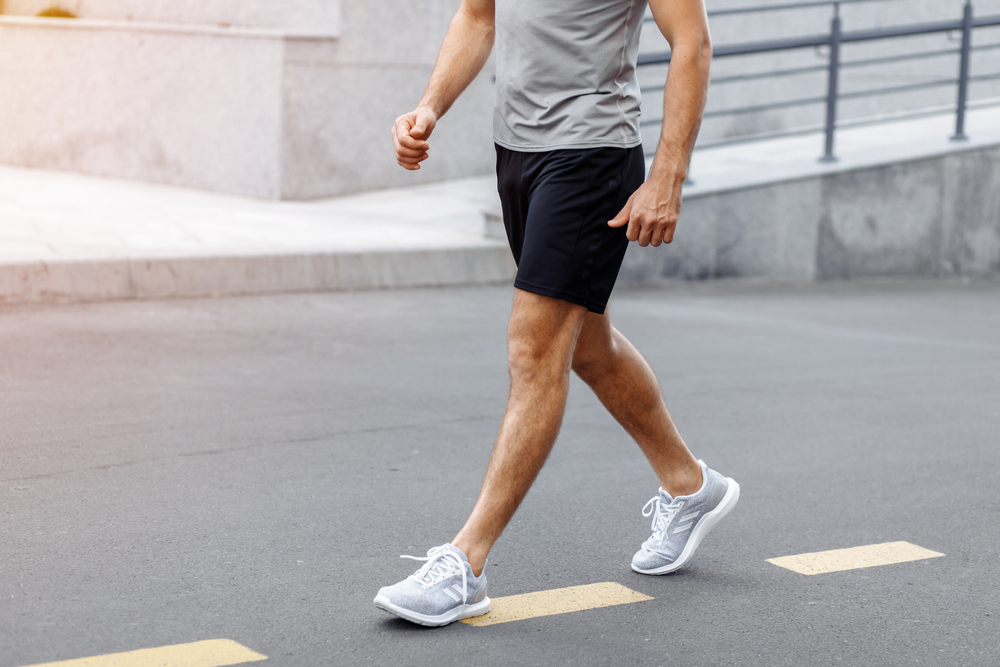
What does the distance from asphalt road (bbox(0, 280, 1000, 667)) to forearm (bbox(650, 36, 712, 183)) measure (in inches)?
40.4

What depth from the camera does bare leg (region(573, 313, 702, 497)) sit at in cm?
319

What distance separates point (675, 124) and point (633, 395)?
70 centimetres

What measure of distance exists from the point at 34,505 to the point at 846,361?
14.0 ft

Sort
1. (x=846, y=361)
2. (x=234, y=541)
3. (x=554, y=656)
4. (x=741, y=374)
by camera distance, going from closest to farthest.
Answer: (x=554, y=656) < (x=234, y=541) < (x=741, y=374) < (x=846, y=361)

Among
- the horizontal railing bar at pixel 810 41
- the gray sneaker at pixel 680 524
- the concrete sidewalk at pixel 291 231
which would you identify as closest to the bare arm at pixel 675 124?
the gray sneaker at pixel 680 524

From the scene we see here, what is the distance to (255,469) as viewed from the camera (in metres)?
4.07

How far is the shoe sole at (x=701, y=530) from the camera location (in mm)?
3258

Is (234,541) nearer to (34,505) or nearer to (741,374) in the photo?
(34,505)

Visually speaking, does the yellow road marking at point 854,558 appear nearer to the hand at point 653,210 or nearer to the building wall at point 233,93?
the hand at point 653,210

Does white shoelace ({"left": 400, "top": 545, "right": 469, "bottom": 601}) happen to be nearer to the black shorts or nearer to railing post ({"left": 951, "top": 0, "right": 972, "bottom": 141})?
the black shorts

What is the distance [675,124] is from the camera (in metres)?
2.94

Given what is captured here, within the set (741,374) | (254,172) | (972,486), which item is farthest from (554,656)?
(254,172)

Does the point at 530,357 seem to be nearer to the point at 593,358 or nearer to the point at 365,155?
the point at 593,358

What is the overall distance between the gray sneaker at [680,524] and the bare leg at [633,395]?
0.03 meters
